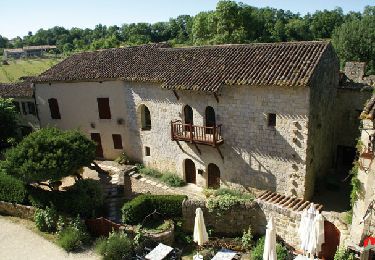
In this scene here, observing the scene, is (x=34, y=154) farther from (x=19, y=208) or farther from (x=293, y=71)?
(x=293, y=71)

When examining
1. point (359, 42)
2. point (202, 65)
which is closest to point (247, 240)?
point (202, 65)

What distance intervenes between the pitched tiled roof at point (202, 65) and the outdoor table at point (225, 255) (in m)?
8.62

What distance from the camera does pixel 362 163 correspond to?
1397 centimetres

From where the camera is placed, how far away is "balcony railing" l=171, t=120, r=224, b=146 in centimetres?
2164

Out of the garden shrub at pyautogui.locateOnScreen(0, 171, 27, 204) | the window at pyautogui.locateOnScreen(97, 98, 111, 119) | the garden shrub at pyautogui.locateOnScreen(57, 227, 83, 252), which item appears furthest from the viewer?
the window at pyautogui.locateOnScreen(97, 98, 111, 119)

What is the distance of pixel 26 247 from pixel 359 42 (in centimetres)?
4060

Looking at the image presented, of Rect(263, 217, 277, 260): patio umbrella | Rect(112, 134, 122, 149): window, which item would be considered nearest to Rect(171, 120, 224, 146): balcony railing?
Rect(112, 134, 122, 149): window

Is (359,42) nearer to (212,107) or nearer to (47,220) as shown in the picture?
(212,107)

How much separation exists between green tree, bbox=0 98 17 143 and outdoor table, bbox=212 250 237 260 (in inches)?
744

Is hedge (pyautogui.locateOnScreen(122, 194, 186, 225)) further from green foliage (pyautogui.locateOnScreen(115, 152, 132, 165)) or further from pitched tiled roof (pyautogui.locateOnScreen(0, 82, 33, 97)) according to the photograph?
pitched tiled roof (pyautogui.locateOnScreen(0, 82, 33, 97))

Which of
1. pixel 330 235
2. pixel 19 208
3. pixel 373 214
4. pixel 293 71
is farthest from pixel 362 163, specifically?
pixel 19 208

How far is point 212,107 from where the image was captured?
22031 mm

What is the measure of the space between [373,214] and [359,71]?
1510cm

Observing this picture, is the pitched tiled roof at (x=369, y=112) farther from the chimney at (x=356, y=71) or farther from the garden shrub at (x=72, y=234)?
the garden shrub at (x=72, y=234)
